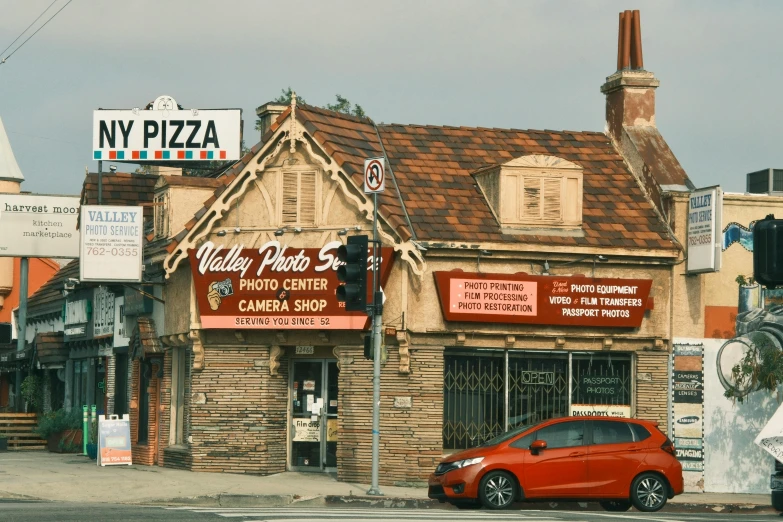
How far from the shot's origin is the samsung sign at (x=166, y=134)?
3269cm

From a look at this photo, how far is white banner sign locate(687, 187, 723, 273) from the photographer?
80.4 feet

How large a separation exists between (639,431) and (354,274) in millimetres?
5331

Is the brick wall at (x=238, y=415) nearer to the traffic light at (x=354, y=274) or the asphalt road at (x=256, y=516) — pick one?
the traffic light at (x=354, y=274)

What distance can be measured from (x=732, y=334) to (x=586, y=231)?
3685 mm

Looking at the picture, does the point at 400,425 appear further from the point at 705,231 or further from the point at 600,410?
the point at 705,231

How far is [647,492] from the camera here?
2012 centimetres

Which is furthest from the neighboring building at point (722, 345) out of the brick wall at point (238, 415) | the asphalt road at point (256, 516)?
the brick wall at point (238, 415)

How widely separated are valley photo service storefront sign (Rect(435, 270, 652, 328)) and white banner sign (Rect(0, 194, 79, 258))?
22354 mm

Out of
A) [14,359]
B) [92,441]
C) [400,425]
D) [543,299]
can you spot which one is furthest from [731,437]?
[14,359]

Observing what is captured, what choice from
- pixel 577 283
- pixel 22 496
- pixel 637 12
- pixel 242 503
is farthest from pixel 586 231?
pixel 22 496

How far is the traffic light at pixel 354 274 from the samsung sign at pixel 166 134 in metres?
12.9

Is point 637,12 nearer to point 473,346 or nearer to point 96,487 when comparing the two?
point 473,346

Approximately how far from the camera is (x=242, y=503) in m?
20.4

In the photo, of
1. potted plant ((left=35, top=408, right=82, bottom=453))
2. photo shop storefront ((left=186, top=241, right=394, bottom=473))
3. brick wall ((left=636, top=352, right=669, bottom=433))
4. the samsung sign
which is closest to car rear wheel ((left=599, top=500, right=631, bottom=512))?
brick wall ((left=636, top=352, right=669, bottom=433))
